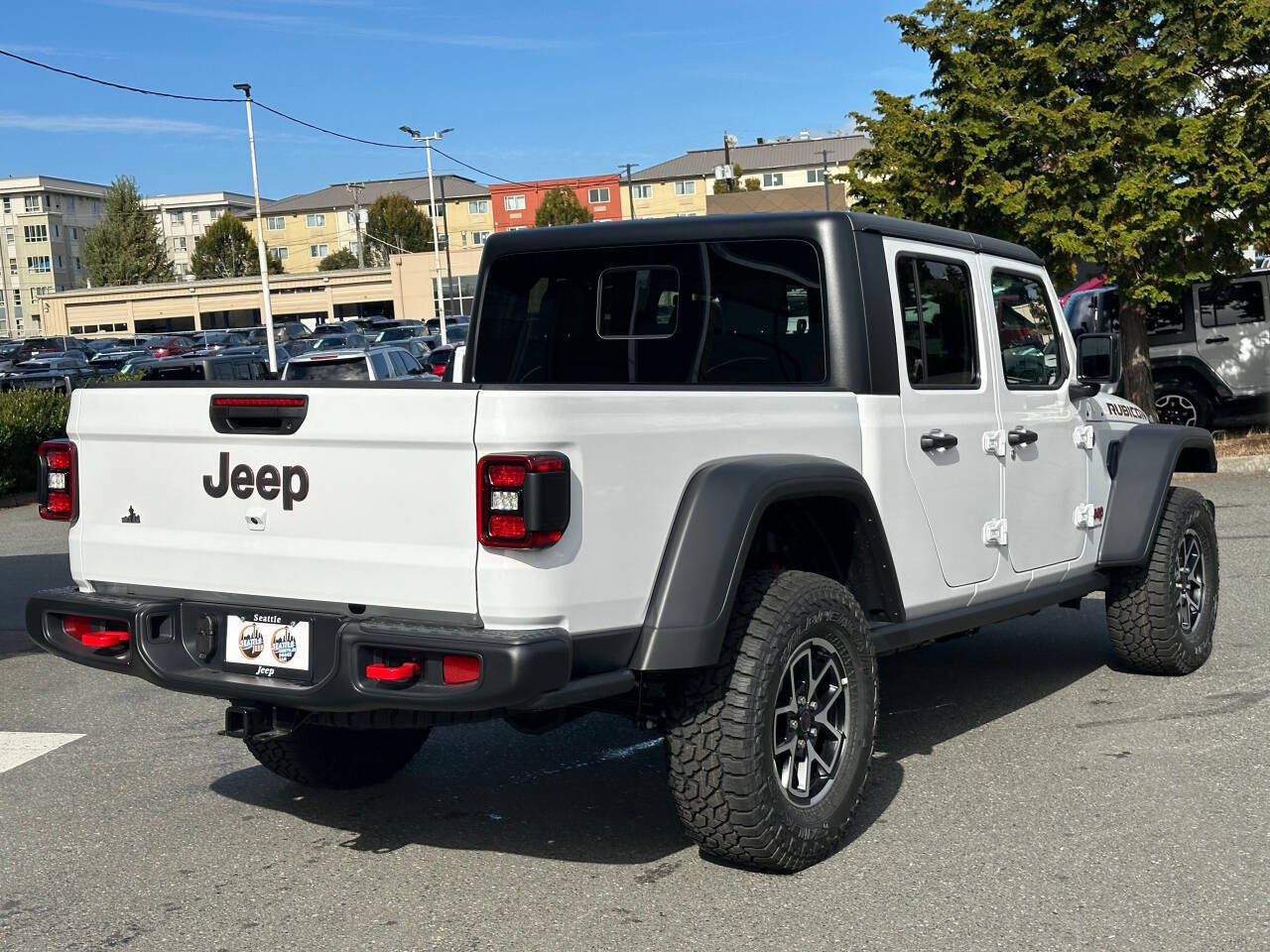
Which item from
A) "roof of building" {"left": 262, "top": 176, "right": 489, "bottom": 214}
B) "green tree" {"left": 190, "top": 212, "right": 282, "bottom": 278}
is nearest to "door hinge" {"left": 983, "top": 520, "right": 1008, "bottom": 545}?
"green tree" {"left": 190, "top": 212, "right": 282, "bottom": 278}

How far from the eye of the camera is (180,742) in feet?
20.6

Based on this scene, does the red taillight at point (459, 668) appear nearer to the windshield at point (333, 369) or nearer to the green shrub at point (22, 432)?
the green shrub at point (22, 432)

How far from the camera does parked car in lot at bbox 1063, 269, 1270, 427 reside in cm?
1576

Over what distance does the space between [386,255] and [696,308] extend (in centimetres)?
10986

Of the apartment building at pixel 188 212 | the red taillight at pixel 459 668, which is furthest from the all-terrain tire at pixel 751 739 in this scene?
the apartment building at pixel 188 212

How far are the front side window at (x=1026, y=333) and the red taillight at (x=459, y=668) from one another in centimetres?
289

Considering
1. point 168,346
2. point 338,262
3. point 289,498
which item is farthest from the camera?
point 338,262

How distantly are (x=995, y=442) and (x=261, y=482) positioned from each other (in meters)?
2.83

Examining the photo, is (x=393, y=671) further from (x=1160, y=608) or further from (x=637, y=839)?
(x=1160, y=608)

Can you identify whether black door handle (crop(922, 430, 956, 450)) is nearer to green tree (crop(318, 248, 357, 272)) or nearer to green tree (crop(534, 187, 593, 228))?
green tree (crop(534, 187, 593, 228))

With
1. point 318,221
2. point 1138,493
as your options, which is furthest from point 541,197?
point 1138,493

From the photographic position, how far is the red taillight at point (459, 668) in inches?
145

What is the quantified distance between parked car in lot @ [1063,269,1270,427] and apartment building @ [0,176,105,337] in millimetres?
131626

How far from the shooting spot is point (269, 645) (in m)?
4.07
